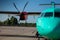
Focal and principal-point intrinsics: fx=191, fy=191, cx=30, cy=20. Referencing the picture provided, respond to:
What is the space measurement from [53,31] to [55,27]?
0.19m

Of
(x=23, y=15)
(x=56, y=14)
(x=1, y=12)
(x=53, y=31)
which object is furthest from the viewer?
(x=1, y=12)

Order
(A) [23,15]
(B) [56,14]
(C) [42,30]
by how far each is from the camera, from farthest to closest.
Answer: (A) [23,15] → (B) [56,14] → (C) [42,30]

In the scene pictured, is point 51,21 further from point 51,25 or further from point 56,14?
point 56,14

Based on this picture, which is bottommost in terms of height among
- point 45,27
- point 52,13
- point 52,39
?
point 52,39

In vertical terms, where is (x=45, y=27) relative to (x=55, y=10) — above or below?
below

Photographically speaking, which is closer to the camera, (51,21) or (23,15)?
(51,21)

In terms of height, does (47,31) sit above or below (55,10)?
below

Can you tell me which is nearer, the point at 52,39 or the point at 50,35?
the point at 50,35

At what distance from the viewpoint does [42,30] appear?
8.08 m

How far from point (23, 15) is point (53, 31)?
10.5 metres

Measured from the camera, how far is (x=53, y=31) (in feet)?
24.6

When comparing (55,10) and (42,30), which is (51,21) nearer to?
(42,30)

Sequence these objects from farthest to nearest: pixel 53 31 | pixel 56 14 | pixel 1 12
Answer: pixel 1 12, pixel 56 14, pixel 53 31

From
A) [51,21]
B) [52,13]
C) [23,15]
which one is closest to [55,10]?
[52,13]
